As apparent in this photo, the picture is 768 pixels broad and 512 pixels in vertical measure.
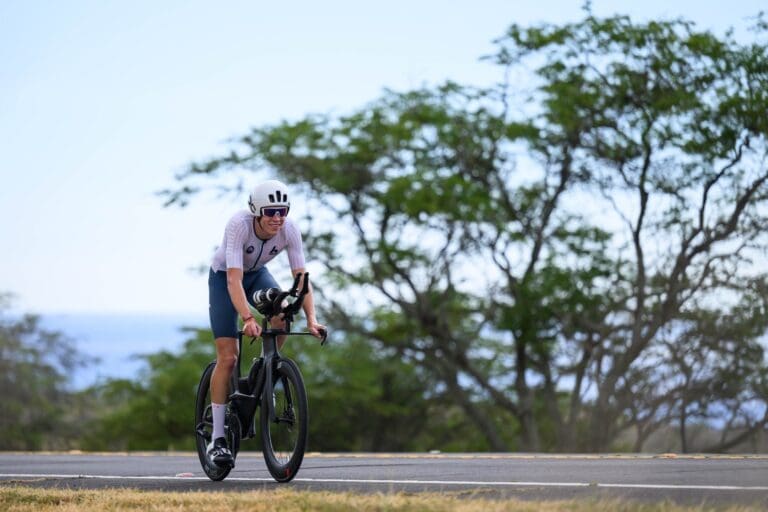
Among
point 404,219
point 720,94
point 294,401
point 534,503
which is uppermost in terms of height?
point 720,94

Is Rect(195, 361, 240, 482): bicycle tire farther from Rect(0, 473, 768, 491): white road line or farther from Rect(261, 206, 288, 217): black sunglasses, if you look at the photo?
Rect(261, 206, 288, 217): black sunglasses

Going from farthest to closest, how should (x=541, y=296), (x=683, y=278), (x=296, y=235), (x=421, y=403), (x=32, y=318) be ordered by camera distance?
(x=32, y=318), (x=421, y=403), (x=541, y=296), (x=683, y=278), (x=296, y=235)

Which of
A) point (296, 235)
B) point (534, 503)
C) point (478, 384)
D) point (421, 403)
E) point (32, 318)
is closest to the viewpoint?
point (534, 503)

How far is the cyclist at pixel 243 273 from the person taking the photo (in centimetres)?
855

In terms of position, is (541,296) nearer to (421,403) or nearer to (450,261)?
(450,261)

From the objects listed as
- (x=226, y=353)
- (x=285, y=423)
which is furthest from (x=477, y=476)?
(x=226, y=353)

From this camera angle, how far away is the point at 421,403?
1827 inches

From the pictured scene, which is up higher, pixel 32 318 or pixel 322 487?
pixel 32 318

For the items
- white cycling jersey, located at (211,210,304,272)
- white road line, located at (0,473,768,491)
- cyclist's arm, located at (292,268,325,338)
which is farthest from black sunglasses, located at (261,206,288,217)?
white road line, located at (0,473,768,491)

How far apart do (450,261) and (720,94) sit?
813cm

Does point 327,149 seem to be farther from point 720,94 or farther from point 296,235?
point 296,235

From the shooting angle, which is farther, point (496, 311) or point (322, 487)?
point (496, 311)

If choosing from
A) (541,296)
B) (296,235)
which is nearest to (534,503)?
(296,235)

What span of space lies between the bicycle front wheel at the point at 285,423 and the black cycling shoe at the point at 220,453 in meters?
Answer: 0.41
